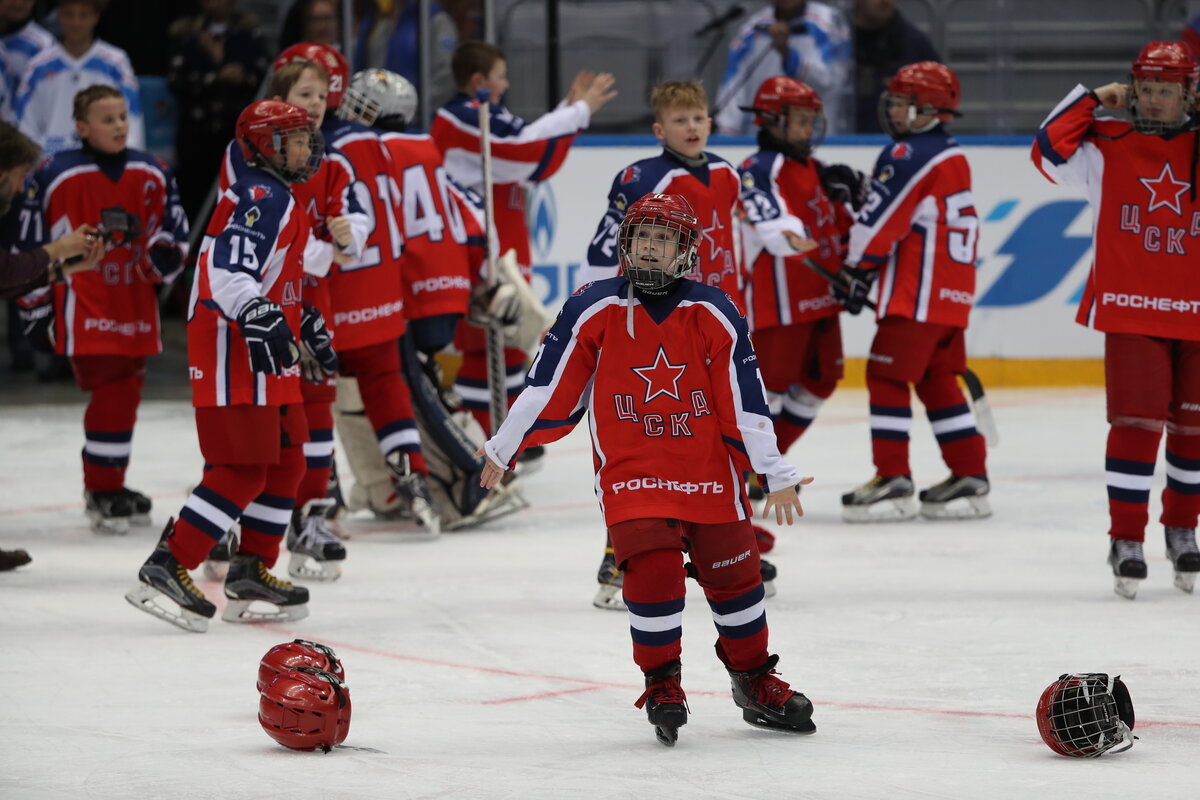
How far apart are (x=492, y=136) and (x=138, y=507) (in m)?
1.88

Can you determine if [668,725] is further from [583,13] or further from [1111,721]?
[583,13]

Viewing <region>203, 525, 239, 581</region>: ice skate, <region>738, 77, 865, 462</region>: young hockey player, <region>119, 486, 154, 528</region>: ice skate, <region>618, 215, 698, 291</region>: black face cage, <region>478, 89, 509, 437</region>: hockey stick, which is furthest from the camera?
<region>478, 89, 509, 437</region>: hockey stick

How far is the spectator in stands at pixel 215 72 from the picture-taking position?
1038 cm

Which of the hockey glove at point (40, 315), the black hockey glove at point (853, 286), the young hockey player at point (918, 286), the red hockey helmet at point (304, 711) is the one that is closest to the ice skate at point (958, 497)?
the young hockey player at point (918, 286)

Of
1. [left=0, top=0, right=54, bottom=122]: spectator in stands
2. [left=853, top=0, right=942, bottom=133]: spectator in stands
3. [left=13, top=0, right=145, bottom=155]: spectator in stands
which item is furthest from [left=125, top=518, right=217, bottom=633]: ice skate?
[left=0, top=0, right=54, bottom=122]: spectator in stands

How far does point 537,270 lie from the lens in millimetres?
9148

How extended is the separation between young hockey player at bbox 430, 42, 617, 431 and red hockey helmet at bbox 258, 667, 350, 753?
11.1 ft

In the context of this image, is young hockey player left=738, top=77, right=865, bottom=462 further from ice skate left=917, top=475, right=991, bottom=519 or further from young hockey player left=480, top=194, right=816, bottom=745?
young hockey player left=480, top=194, right=816, bottom=745

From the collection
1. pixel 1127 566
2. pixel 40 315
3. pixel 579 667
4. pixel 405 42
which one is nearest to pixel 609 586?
pixel 579 667

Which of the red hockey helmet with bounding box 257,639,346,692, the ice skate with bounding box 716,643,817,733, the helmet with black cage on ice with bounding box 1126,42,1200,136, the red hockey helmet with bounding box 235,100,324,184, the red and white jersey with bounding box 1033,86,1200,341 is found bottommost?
the ice skate with bounding box 716,643,817,733

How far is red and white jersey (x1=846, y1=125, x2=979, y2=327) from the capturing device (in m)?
6.15

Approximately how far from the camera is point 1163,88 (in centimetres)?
481

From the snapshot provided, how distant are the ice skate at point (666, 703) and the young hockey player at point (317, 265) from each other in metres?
1.96

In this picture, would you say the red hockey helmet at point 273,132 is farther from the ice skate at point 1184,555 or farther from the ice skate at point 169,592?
the ice skate at point 1184,555
